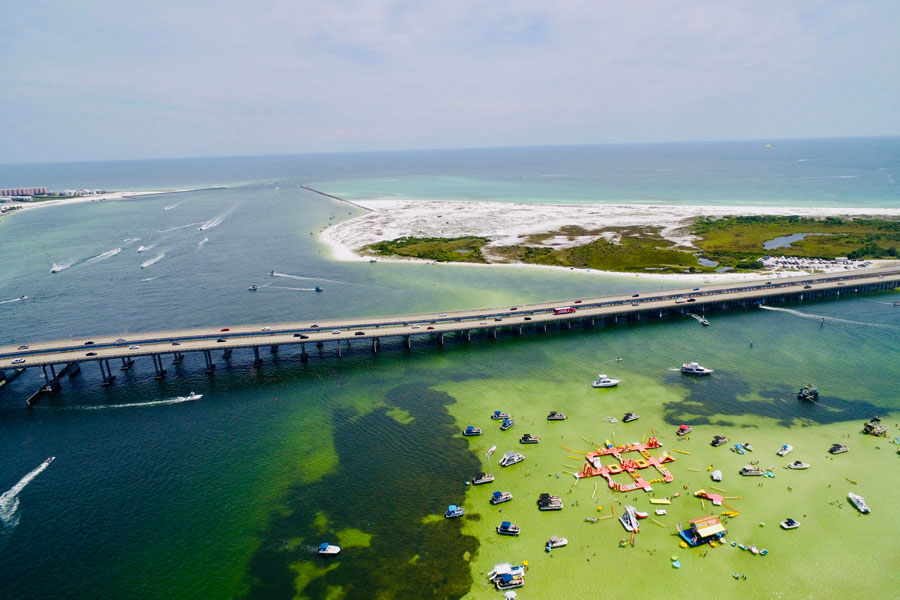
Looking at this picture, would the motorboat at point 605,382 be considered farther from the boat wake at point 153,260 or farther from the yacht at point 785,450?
the boat wake at point 153,260

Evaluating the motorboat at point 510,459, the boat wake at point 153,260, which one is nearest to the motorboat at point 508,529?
the motorboat at point 510,459

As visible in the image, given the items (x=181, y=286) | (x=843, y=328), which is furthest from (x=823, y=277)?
(x=181, y=286)

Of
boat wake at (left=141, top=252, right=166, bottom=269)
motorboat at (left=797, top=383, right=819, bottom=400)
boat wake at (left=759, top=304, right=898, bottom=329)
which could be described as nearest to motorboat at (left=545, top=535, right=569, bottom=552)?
motorboat at (left=797, top=383, right=819, bottom=400)

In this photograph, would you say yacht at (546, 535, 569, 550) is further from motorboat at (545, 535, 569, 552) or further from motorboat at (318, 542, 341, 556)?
motorboat at (318, 542, 341, 556)

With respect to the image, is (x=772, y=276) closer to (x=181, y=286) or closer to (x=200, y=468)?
(x=200, y=468)

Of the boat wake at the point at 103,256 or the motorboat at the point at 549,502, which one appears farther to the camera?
the boat wake at the point at 103,256

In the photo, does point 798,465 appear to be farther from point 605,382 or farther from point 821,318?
point 821,318
